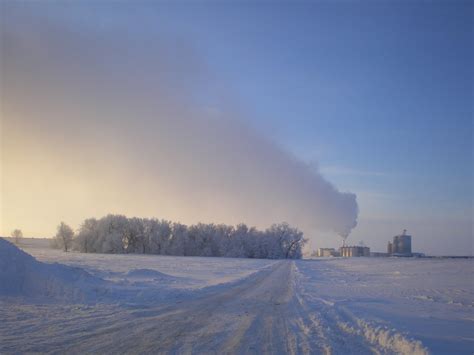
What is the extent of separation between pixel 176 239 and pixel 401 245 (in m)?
88.1

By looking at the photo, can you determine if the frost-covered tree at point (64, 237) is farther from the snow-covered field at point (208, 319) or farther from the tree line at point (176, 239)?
the snow-covered field at point (208, 319)

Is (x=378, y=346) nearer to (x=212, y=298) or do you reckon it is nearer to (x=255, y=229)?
(x=212, y=298)

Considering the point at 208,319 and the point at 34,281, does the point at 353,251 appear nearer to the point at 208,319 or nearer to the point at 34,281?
the point at 34,281

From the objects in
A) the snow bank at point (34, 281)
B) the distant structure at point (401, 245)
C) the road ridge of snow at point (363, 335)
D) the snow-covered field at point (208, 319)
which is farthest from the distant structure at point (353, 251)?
the snow bank at point (34, 281)

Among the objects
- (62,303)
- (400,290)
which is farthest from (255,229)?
(62,303)

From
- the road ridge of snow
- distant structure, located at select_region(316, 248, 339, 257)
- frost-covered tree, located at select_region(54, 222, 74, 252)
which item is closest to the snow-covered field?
the road ridge of snow

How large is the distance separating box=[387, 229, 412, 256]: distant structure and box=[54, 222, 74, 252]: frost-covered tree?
120 metres

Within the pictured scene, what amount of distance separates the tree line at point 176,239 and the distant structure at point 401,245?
3984cm

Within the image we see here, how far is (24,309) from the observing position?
13.6 m

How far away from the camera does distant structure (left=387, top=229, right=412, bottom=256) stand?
142 metres

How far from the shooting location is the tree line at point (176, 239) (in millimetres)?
112119

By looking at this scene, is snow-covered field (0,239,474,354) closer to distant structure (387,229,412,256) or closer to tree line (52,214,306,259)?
tree line (52,214,306,259)

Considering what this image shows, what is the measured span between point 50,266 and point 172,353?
13971 mm

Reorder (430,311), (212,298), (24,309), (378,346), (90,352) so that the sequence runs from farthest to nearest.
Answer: (212,298)
(430,311)
(24,309)
(378,346)
(90,352)
